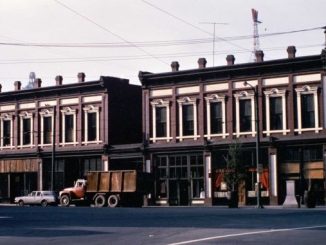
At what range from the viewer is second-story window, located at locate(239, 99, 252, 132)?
49.5 m

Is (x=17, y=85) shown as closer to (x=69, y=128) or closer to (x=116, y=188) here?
(x=69, y=128)

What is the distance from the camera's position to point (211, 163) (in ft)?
166

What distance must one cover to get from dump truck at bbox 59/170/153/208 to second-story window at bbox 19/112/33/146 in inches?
494

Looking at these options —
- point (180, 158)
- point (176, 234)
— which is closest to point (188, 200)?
point (180, 158)

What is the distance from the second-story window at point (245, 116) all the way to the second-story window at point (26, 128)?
21.8 meters

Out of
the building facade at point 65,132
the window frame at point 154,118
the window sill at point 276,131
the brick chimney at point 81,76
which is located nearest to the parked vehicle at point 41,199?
the building facade at point 65,132

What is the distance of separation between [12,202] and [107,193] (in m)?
15.9

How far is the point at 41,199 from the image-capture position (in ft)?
Answer: 177

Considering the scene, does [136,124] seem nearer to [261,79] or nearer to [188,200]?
[188,200]

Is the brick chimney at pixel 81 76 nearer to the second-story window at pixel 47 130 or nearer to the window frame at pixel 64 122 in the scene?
the window frame at pixel 64 122

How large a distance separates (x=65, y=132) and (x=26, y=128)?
199 inches

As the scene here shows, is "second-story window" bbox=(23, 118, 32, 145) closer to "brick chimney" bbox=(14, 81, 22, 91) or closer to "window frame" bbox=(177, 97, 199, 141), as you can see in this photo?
"brick chimney" bbox=(14, 81, 22, 91)

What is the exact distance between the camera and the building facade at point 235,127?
47.0 metres

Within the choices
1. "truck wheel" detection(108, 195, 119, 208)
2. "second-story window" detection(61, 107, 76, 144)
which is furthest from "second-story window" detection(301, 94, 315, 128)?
"second-story window" detection(61, 107, 76, 144)
